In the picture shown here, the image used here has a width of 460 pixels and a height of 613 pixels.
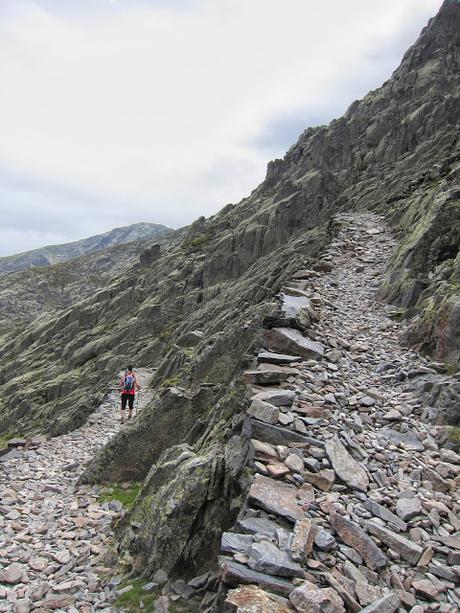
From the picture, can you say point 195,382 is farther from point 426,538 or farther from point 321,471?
point 426,538

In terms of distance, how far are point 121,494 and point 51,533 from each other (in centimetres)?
420

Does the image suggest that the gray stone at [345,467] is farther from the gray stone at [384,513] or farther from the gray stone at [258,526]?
the gray stone at [258,526]

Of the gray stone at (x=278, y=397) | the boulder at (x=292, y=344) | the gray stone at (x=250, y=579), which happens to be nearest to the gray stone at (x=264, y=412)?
the gray stone at (x=278, y=397)

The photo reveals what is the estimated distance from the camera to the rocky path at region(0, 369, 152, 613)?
1045cm

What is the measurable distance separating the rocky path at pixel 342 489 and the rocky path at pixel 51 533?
471cm

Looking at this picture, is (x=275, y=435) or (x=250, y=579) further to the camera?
(x=275, y=435)

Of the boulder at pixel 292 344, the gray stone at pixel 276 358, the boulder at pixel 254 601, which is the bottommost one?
the boulder at pixel 254 601

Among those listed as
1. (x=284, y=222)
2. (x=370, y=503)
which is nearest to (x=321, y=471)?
(x=370, y=503)

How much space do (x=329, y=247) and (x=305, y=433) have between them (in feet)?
81.3

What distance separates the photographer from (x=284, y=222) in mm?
74875

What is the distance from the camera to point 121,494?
60.3 feet

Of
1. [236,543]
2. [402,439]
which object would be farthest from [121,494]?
[236,543]

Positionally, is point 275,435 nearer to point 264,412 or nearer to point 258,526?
point 264,412

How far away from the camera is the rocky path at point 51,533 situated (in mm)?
10445
